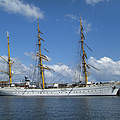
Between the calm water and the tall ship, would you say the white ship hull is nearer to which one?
the tall ship

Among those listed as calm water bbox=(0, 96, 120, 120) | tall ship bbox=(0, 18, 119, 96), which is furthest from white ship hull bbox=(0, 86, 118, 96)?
calm water bbox=(0, 96, 120, 120)

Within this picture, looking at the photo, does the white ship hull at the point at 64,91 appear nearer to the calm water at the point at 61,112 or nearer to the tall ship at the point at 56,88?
the tall ship at the point at 56,88

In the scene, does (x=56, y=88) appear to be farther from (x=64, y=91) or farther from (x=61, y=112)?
(x=61, y=112)

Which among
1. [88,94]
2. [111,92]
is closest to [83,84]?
[88,94]

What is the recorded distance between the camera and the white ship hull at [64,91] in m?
76.7

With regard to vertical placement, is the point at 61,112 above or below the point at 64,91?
above

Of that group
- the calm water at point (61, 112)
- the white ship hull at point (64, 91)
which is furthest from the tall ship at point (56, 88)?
the calm water at point (61, 112)

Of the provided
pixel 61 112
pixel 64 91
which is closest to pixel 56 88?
pixel 64 91

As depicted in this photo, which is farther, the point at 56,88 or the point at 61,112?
the point at 56,88

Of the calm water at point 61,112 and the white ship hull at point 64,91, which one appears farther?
the white ship hull at point 64,91

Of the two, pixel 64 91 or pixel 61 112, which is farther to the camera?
pixel 64 91

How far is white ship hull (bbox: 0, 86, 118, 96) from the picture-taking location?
76.7 metres

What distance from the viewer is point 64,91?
83.6 metres

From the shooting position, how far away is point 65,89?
83438mm
